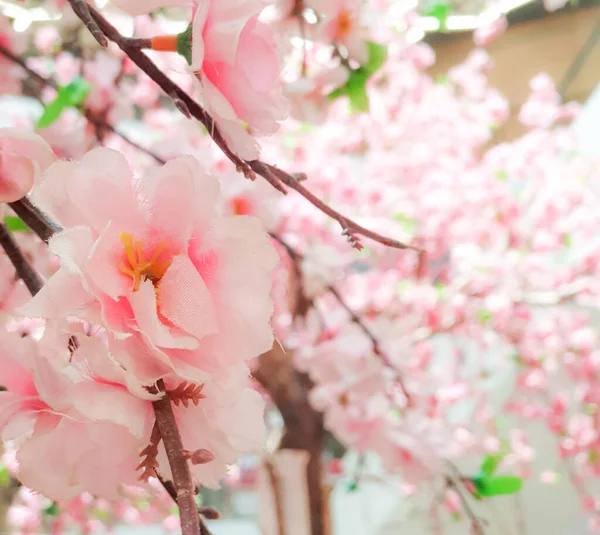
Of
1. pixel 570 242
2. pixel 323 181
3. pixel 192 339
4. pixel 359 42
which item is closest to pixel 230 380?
pixel 192 339

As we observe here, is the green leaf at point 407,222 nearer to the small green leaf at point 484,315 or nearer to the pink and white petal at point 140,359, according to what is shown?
the small green leaf at point 484,315

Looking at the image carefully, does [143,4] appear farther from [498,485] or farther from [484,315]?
[484,315]

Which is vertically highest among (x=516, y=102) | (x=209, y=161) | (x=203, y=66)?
(x=516, y=102)

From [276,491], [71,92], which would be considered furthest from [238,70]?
[276,491]

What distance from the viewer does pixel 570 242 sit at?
6.26ft

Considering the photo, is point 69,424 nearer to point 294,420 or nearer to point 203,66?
point 203,66

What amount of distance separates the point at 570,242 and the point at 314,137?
96 centimetres

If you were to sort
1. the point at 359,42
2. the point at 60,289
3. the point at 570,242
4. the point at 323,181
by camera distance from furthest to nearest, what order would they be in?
1. the point at 570,242
2. the point at 323,181
3. the point at 359,42
4. the point at 60,289

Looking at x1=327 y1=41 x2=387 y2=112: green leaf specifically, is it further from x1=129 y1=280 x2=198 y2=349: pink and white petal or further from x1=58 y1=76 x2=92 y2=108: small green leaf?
x1=129 y1=280 x2=198 y2=349: pink and white petal

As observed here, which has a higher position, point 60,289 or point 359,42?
point 359,42

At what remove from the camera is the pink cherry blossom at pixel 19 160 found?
205mm

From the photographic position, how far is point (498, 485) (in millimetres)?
551

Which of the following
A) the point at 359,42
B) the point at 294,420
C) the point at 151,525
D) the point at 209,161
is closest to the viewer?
the point at 359,42

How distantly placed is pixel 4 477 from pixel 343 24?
0.82m
